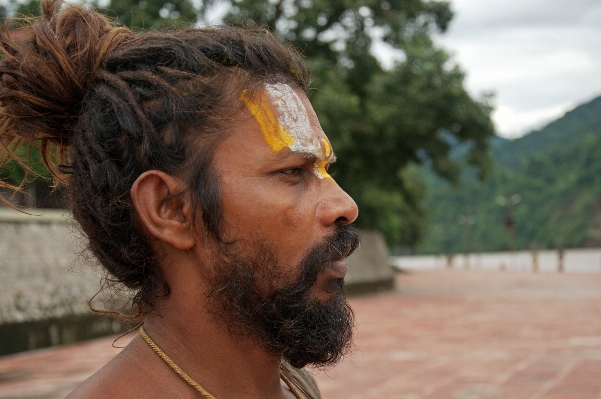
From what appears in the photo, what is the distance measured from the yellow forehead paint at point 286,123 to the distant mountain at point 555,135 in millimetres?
78707

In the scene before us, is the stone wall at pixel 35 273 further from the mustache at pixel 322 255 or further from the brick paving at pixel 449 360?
the mustache at pixel 322 255

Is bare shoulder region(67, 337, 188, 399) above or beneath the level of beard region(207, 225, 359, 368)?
beneath

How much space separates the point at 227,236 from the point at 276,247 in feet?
0.37

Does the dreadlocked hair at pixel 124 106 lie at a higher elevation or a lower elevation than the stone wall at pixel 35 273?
higher

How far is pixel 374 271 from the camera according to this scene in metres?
18.1

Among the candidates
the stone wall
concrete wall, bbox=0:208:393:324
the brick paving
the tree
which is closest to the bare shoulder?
the brick paving

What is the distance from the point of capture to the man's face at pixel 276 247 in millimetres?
1503

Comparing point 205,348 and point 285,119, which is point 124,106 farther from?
point 205,348

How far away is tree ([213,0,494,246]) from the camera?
46.6ft

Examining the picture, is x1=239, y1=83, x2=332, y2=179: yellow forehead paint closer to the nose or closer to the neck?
the nose

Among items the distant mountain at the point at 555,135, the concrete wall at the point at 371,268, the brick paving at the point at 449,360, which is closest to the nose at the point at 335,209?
the brick paving at the point at 449,360

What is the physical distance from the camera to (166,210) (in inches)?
59.9

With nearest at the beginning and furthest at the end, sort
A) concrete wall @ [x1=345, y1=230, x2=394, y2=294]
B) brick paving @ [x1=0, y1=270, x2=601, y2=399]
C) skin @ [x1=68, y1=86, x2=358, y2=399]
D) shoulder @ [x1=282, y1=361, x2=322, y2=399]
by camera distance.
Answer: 1. skin @ [x1=68, y1=86, x2=358, y2=399]
2. shoulder @ [x1=282, y1=361, x2=322, y2=399]
3. brick paving @ [x1=0, y1=270, x2=601, y2=399]
4. concrete wall @ [x1=345, y1=230, x2=394, y2=294]

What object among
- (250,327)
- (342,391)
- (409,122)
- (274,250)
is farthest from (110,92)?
(409,122)
